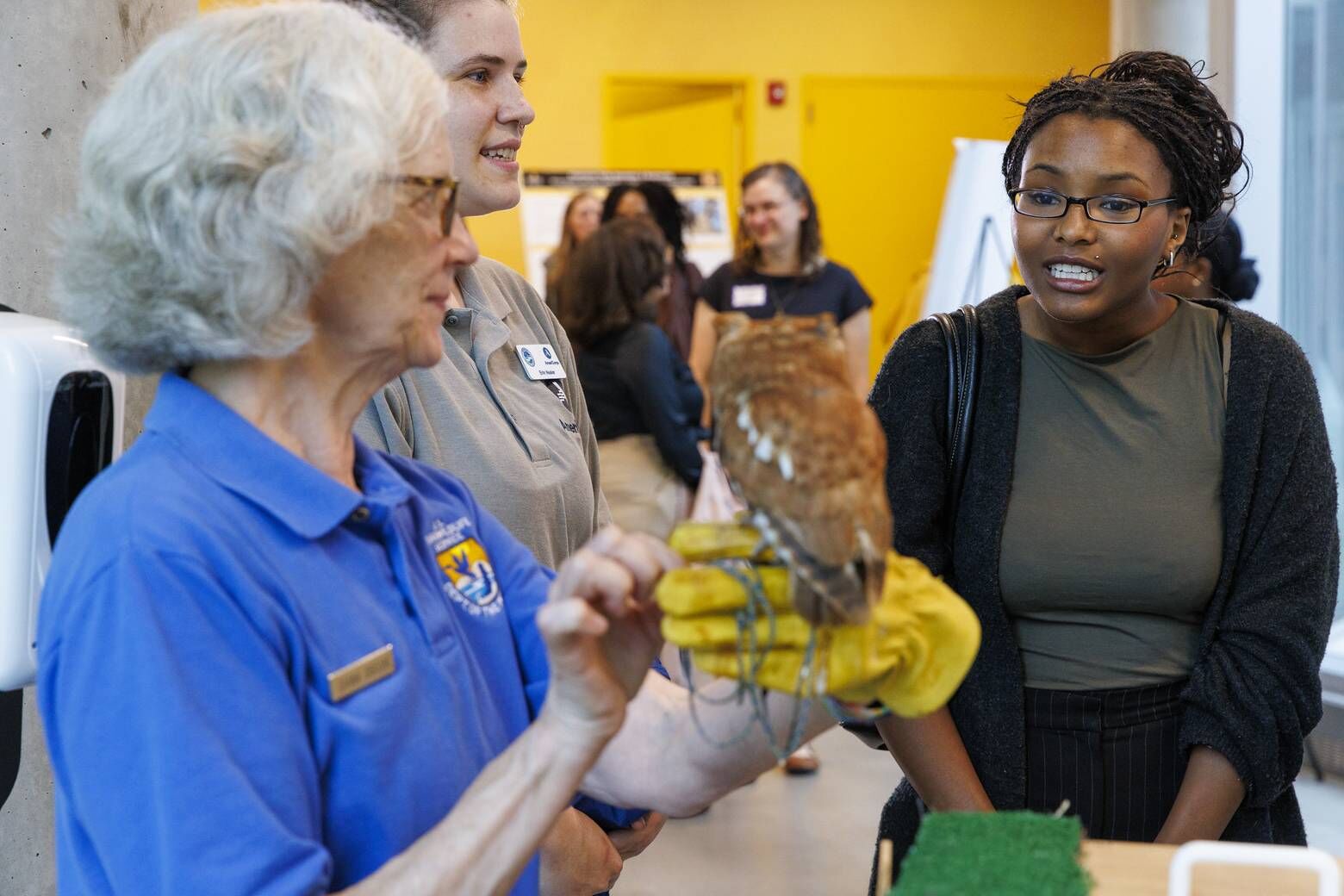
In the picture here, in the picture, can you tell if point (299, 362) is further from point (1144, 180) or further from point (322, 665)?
point (1144, 180)

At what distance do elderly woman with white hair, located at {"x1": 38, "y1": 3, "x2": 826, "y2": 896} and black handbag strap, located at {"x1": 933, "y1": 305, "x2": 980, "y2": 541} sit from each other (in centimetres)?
68

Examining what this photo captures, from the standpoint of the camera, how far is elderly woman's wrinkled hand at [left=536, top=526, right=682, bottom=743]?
1.06 meters

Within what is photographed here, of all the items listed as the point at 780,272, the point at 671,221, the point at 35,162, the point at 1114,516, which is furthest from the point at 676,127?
the point at 1114,516

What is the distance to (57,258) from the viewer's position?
46.4 inches

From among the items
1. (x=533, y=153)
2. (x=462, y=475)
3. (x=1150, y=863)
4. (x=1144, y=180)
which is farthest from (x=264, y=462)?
(x=533, y=153)

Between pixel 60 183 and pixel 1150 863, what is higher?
pixel 60 183

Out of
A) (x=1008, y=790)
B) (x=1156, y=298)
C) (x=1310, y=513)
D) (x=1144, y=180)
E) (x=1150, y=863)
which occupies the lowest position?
(x=1008, y=790)

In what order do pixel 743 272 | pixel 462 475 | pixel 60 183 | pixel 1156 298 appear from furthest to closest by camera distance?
pixel 743 272, pixel 60 183, pixel 1156 298, pixel 462 475

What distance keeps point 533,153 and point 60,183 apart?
22.7 ft

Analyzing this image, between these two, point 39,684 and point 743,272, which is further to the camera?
point 743,272

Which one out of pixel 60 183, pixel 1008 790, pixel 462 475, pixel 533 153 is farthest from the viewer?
pixel 533 153

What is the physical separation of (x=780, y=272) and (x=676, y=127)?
14.7ft

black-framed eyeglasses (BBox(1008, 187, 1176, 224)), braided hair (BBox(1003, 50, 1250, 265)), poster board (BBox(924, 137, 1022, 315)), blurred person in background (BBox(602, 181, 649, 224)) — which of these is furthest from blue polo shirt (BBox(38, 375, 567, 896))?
blurred person in background (BBox(602, 181, 649, 224))

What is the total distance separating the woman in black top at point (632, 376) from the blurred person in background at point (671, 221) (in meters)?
1.58
